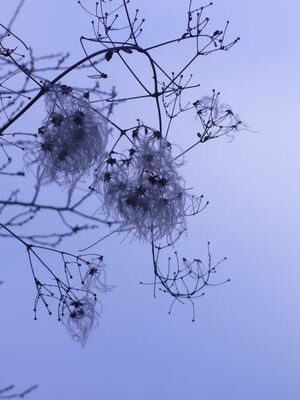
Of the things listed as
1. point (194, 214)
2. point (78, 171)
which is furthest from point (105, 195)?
point (194, 214)

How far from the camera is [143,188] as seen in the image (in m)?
2.71

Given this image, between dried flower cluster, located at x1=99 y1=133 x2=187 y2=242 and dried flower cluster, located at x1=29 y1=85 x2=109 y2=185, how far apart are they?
0.08 metres

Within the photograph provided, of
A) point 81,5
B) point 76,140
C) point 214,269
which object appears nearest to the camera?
point 76,140

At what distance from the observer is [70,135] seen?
2703 millimetres

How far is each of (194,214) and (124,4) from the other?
0.88 m

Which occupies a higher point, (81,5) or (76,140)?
(81,5)

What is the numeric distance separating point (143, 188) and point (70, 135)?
339mm

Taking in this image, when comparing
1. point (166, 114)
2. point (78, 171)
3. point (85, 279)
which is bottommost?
point (85, 279)

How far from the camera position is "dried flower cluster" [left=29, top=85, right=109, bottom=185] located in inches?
107

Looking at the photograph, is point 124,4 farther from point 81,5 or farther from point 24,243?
point 24,243

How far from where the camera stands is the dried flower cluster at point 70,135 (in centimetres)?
271

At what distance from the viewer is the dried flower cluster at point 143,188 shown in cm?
271

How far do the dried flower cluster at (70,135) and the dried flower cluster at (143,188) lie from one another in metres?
0.08

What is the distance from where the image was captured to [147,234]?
2.80 metres
